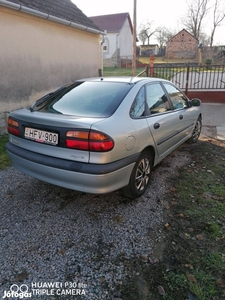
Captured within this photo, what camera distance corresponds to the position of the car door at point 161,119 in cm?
321

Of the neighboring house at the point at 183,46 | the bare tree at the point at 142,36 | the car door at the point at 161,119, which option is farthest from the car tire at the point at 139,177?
the bare tree at the point at 142,36

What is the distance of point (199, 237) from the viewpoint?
8.00 ft

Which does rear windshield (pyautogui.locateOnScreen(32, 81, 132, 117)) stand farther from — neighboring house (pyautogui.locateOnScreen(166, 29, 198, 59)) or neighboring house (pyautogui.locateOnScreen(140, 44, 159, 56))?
neighboring house (pyautogui.locateOnScreen(140, 44, 159, 56))

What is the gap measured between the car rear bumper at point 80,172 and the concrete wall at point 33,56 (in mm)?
3877

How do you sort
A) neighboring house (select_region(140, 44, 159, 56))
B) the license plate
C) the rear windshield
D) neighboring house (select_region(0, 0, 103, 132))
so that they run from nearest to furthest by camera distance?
the license plate
the rear windshield
neighboring house (select_region(0, 0, 103, 132))
neighboring house (select_region(140, 44, 159, 56))

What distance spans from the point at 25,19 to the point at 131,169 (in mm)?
5655

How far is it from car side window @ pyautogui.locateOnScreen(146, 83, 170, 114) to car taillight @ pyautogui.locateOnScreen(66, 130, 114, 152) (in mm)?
1167

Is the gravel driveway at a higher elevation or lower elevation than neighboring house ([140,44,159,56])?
lower

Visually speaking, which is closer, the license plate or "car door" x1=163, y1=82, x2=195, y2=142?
the license plate

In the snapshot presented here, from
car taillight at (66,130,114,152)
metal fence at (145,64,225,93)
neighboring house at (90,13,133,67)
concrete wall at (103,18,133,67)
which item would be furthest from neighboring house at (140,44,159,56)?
car taillight at (66,130,114,152)

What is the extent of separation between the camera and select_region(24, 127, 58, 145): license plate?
2.49 m

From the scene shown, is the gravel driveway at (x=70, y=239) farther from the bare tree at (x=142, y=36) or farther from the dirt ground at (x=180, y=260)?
the bare tree at (x=142, y=36)

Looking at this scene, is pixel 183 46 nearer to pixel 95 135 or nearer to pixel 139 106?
pixel 139 106

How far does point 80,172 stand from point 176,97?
2658mm
